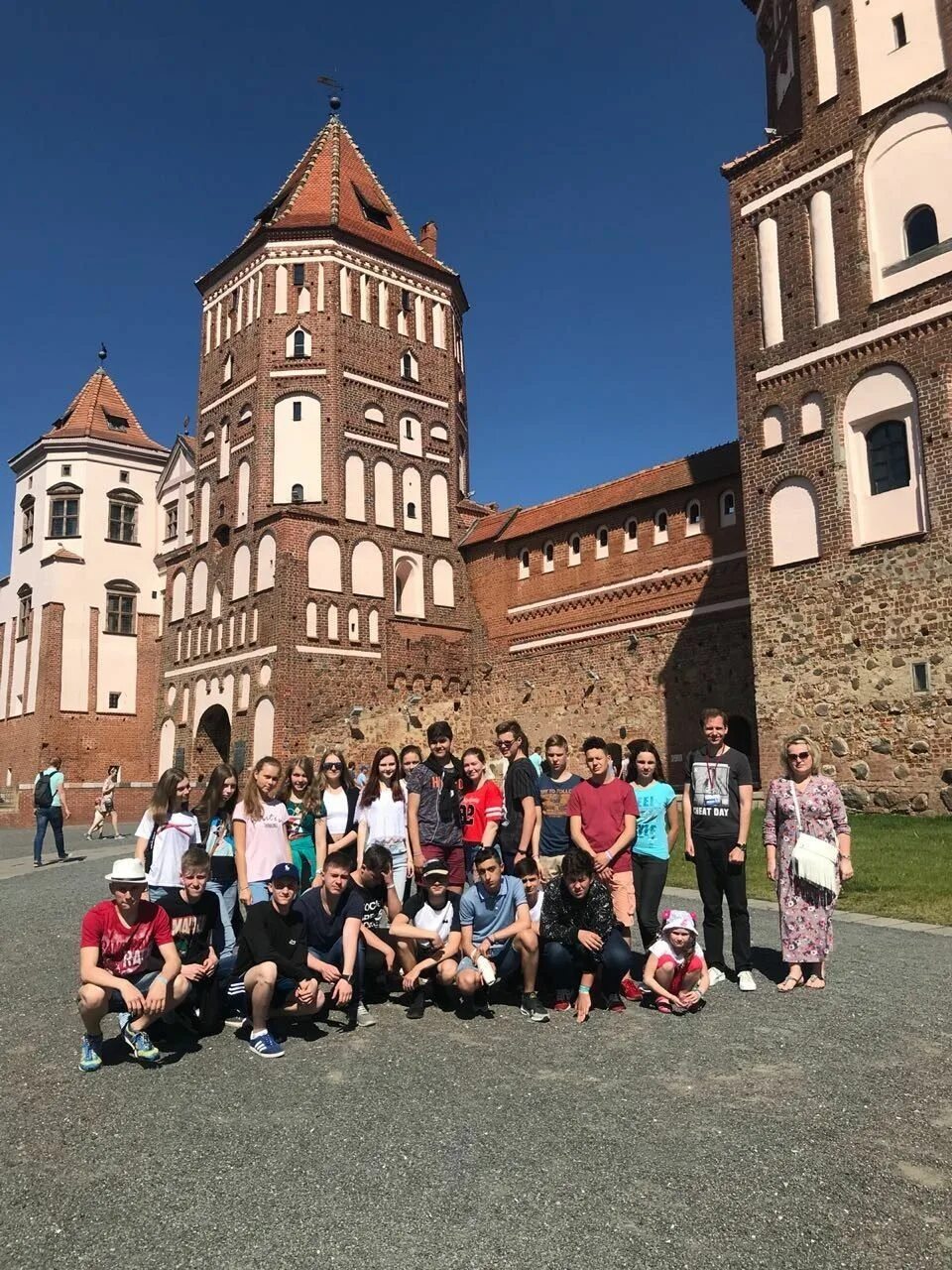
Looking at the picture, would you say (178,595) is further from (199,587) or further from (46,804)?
(46,804)

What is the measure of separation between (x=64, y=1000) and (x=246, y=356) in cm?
2472

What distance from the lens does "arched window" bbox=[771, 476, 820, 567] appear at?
58.1 feet

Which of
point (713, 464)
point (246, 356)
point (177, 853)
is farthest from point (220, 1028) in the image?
point (246, 356)

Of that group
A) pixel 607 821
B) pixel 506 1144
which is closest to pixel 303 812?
pixel 607 821

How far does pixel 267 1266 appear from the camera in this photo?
312 centimetres

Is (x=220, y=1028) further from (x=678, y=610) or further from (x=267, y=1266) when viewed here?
(x=678, y=610)

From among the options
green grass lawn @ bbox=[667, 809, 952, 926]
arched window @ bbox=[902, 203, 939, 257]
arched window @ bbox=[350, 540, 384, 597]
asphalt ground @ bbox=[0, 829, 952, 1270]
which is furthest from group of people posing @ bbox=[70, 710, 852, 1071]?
arched window @ bbox=[350, 540, 384, 597]

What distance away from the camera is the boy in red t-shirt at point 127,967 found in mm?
5246

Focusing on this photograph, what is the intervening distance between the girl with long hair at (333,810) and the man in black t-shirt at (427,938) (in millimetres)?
1181

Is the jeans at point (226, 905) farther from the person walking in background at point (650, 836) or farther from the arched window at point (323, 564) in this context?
the arched window at point (323, 564)

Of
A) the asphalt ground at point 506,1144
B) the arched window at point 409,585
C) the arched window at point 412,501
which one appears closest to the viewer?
the asphalt ground at point 506,1144

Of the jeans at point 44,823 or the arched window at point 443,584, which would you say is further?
the arched window at point 443,584

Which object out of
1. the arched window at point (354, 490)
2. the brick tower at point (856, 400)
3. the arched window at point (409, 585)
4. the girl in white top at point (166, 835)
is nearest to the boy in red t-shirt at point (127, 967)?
the girl in white top at point (166, 835)

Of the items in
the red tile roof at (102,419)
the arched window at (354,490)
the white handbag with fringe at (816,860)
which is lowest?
the white handbag with fringe at (816,860)
